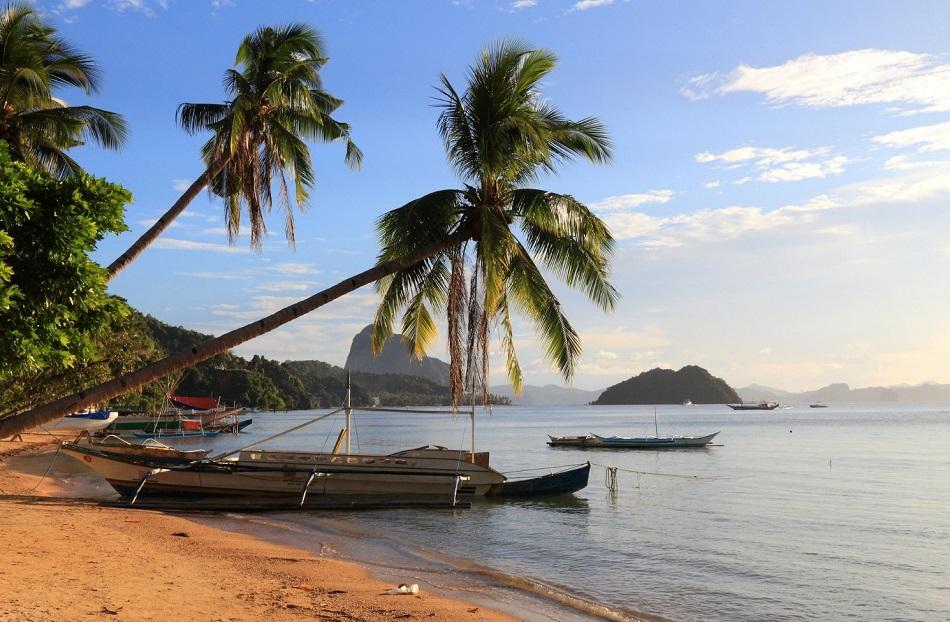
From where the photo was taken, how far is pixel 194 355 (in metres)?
11.7

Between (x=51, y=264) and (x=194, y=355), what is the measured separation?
3079 millimetres

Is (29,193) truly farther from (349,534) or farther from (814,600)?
(814,600)

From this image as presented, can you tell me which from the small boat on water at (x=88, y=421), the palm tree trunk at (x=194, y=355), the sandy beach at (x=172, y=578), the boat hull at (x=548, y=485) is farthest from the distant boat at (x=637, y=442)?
the palm tree trunk at (x=194, y=355)

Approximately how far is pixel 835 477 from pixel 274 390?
355ft

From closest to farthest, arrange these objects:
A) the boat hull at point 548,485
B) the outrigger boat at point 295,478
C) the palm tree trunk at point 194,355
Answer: the palm tree trunk at point 194,355, the outrigger boat at point 295,478, the boat hull at point 548,485

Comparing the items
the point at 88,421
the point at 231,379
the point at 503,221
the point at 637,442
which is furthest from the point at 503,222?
the point at 231,379

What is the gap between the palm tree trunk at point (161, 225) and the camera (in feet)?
44.9

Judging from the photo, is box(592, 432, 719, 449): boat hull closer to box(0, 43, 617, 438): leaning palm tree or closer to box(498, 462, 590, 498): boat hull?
box(498, 462, 590, 498): boat hull

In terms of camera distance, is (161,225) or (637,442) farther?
(637,442)

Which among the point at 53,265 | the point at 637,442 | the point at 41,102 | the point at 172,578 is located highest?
the point at 41,102

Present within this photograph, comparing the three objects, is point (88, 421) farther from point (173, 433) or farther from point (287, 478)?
point (287, 478)

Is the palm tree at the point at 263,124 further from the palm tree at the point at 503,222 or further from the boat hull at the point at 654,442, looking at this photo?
the boat hull at the point at 654,442

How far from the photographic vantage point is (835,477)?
33.5 m

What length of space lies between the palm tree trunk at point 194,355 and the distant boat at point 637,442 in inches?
1405
